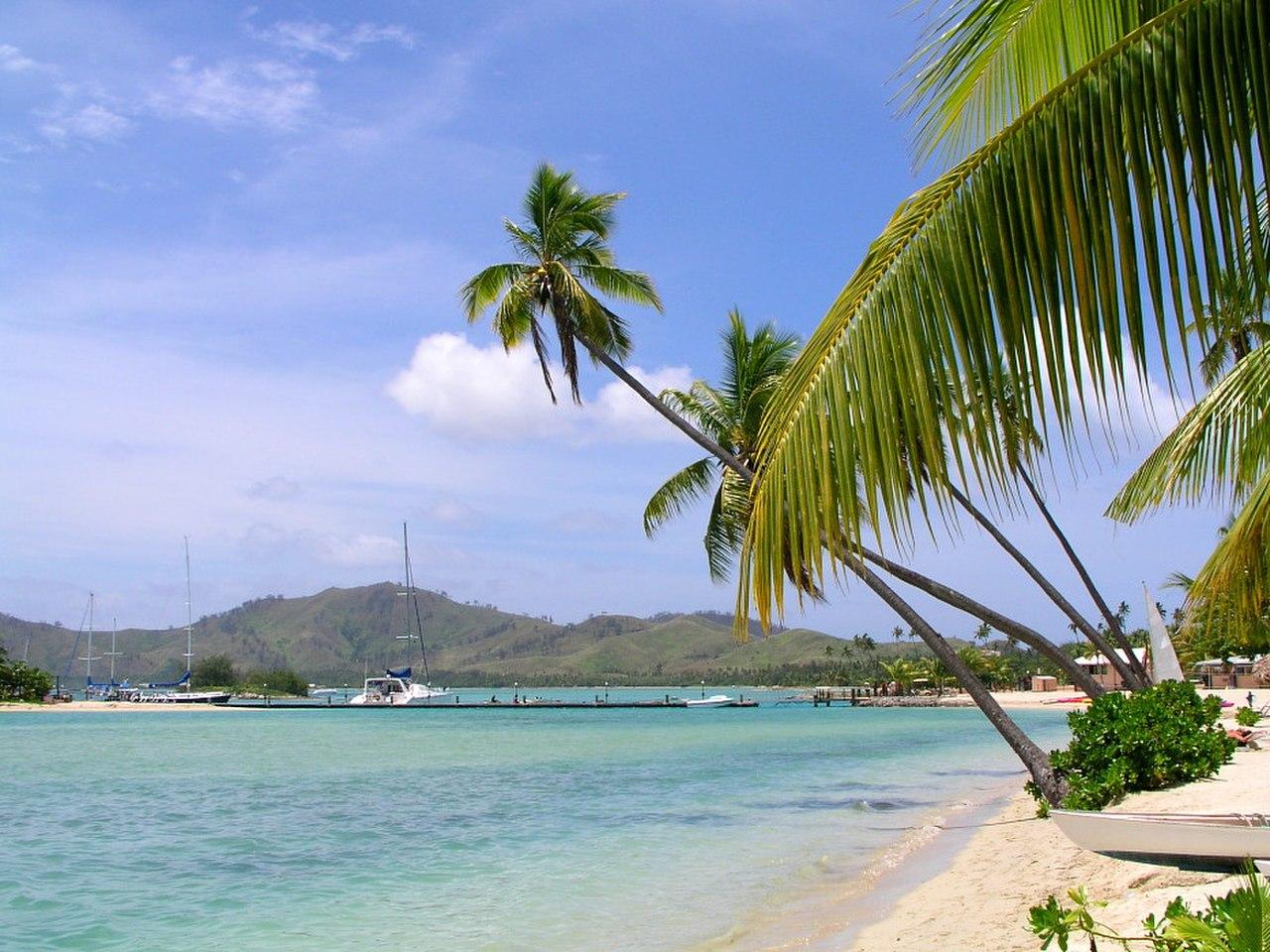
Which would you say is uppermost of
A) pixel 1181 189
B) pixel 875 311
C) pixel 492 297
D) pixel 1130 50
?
pixel 492 297

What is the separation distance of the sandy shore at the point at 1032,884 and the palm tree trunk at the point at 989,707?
2.13 feet

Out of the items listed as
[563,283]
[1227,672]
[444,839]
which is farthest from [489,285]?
[1227,672]

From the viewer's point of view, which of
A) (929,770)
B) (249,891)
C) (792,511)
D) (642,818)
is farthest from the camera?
(929,770)

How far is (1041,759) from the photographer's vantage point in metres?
13.2

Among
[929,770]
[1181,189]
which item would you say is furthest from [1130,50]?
[929,770]

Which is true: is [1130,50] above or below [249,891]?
above

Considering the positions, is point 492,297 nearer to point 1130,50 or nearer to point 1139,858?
point 1139,858

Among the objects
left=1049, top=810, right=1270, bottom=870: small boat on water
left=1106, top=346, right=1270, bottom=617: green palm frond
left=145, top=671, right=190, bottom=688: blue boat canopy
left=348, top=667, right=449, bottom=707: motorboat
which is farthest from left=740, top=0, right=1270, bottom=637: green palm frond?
left=145, top=671, right=190, bottom=688: blue boat canopy

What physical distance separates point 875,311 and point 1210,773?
12033mm

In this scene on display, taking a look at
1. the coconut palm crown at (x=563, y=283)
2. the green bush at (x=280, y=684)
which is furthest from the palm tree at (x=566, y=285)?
the green bush at (x=280, y=684)

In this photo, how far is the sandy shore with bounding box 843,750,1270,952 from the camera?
295 inches

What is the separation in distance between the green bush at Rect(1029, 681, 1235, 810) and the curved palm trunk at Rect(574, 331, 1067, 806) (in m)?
0.38

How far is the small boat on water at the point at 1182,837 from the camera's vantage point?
592cm

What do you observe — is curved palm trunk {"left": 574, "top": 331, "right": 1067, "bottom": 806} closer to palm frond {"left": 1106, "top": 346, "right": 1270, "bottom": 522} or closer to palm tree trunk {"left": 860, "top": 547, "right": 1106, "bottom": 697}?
palm tree trunk {"left": 860, "top": 547, "right": 1106, "bottom": 697}
